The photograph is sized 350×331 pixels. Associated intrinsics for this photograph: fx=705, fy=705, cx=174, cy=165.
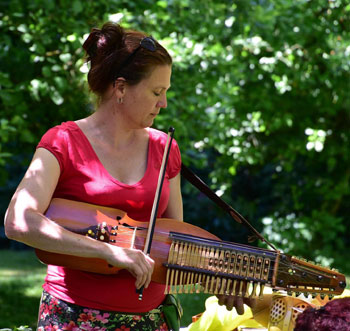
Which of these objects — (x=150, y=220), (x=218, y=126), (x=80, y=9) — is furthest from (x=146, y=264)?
(x=218, y=126)

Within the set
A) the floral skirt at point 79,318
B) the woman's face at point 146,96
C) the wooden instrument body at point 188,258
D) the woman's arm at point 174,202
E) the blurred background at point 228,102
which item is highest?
the blurred background at point 228,102

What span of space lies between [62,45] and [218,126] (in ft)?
5.39

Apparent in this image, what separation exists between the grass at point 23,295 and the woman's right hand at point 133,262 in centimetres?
290

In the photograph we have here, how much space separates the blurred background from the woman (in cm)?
67

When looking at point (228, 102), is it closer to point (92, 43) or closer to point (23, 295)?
point (23, 295)

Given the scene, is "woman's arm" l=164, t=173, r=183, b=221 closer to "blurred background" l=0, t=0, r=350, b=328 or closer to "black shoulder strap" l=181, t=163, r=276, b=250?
"black shoulder strap" l=181, t=163, r=276, b=250

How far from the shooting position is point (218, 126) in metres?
6.12

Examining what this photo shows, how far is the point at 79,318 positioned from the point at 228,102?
398cm

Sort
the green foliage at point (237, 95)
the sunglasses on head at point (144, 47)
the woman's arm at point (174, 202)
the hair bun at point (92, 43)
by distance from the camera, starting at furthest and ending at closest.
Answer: the green foliage at point (237, 95) < the woman's arm at point (174, 202) < the hair bun at point (92, 43) < the sunglasses on head at point (144, 47)

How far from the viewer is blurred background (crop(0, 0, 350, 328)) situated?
16.7ft

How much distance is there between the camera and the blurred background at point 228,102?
16.7ft

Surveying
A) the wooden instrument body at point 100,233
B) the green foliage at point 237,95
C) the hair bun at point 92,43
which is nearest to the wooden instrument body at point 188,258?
the wooden instrument body at point 100,233

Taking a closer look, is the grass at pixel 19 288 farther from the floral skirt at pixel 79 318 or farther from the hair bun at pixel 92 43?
the hair bun at pixel 92 43

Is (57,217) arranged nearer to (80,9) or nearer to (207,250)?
(207,250)
